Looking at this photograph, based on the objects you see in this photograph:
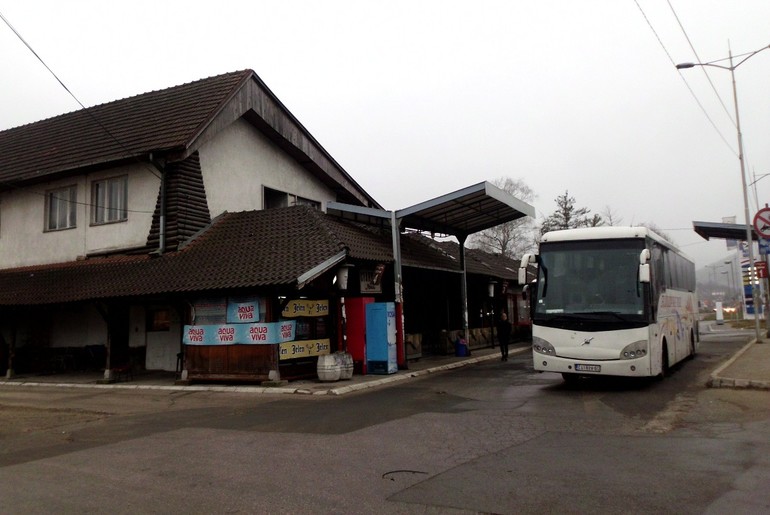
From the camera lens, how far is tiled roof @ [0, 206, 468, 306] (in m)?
15.2

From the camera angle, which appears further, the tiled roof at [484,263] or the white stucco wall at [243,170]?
the tiled roof at [484,263]

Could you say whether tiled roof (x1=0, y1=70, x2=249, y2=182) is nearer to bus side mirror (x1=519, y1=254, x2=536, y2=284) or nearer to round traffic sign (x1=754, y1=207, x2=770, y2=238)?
bus side mirror (x1=519, y1=254, x2=536, y2=284)

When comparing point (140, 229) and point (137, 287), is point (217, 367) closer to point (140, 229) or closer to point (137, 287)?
point (137, 287)

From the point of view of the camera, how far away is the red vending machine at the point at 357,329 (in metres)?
16.9

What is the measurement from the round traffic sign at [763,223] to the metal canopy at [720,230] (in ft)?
41.8

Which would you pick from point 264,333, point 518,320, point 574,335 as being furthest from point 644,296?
point 518,320

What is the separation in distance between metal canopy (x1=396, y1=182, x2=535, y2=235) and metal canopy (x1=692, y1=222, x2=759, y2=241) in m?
10.4

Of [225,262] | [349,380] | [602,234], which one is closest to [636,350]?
[602,234]

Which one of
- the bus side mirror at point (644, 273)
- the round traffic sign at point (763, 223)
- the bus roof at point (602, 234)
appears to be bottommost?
the bus side mirror at point (644, 273)

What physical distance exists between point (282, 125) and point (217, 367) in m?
10.2

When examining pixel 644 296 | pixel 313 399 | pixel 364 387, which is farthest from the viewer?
pixel 364 387

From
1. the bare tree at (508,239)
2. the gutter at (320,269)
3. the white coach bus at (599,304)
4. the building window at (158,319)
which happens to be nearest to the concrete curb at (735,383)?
the white coach bus at (599,304)

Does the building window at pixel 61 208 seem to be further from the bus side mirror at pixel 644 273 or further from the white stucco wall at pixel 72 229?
the bus side mirror at pixel 644 273

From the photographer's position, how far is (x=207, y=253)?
1711cm
